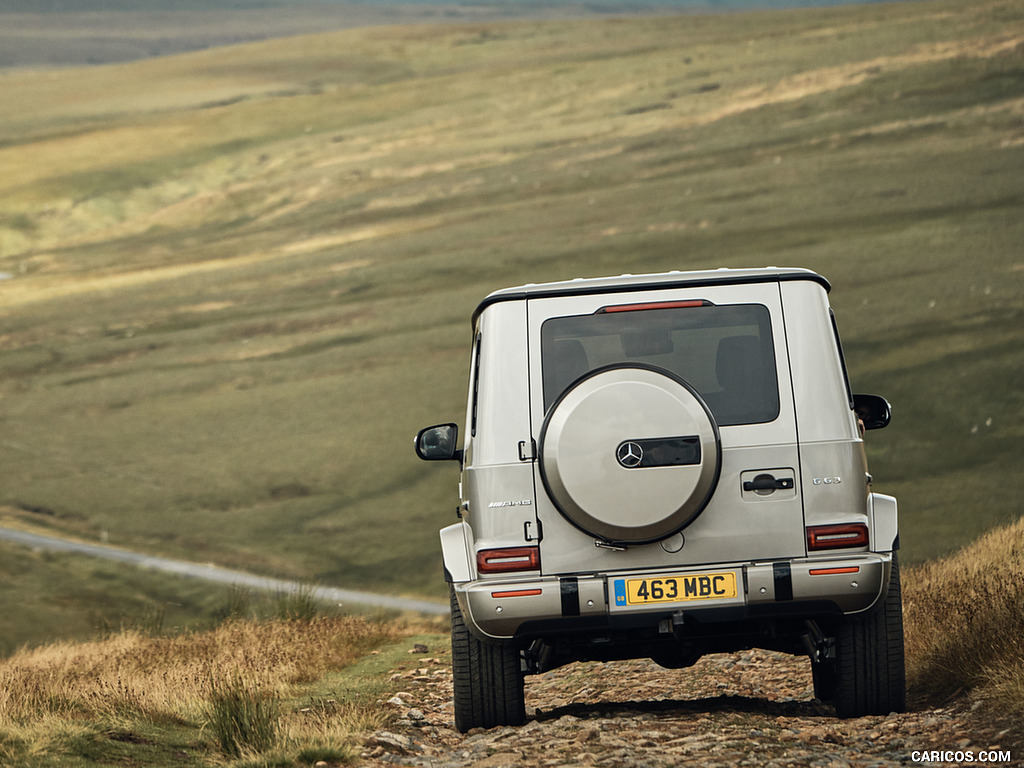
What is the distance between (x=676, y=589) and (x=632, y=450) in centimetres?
84

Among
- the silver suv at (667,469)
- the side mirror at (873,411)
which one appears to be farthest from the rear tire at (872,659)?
the side mirror at (873,411)

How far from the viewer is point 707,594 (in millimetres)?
6203

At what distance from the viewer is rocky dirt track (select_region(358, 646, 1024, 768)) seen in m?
5.84

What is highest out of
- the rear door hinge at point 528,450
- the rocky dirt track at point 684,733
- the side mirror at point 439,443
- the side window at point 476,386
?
the side window at point 476,386

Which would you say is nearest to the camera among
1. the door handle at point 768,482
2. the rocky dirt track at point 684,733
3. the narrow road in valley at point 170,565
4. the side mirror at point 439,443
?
the rocky dirt track at point 684,733

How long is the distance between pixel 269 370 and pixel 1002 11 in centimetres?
6681

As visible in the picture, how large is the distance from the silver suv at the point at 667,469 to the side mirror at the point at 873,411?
860mm

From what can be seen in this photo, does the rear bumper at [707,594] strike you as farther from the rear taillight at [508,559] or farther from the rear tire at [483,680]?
the rear tire at [483,680]

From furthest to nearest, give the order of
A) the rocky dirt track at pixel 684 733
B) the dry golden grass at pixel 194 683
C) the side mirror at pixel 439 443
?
the side mirror at pixel 439 443 < the dry golden grass at pixel 194 683 < the rocky dirt track at pixel 684 733

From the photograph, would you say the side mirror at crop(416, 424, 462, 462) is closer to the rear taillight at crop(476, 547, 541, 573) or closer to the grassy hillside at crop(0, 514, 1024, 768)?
the rear taillight at crop(476, 547, 541, 573)

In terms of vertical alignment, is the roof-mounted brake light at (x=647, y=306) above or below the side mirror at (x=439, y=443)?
above

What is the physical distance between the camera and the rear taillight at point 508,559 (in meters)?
6.22

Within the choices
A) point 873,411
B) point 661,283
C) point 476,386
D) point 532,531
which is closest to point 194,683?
point 476,386

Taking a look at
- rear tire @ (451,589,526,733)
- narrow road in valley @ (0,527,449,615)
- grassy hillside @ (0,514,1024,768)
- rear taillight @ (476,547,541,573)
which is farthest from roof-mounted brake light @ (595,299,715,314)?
narrow road in valley @ (0,527,449,615)
